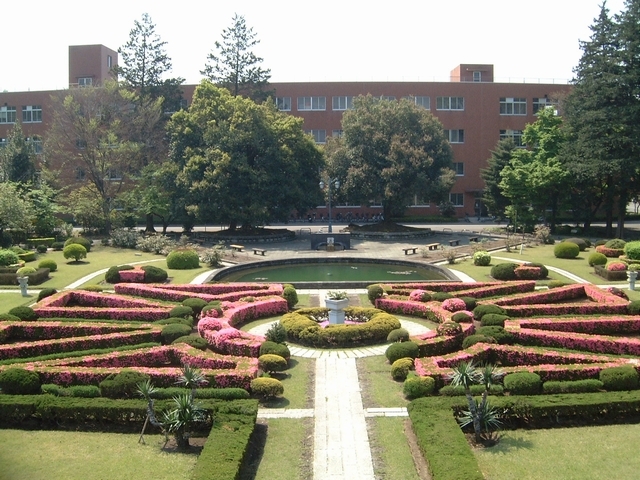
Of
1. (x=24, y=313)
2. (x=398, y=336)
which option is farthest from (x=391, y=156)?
(x=24, y=313)

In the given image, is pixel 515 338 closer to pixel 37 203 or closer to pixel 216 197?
pixel 216 197

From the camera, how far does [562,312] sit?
2175 cm

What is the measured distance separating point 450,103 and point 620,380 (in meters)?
49.1

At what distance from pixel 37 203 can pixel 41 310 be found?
23.7m

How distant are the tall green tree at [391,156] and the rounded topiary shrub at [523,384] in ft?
99.5

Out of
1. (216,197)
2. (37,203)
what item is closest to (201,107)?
(216,197)

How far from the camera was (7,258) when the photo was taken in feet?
104

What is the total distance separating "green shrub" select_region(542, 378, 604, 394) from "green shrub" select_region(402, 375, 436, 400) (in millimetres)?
2506

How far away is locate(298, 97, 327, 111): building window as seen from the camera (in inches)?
2399

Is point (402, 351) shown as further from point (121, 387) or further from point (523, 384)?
point (121, 387)

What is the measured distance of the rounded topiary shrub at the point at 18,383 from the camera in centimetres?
1452

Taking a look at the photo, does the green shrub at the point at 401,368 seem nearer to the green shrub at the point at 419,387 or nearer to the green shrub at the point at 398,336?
the green shrub at the point at 419,387

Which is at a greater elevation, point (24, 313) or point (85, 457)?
point (24, 313)

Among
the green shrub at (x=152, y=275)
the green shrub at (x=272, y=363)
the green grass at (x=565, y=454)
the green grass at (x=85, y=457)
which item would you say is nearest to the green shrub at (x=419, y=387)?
the green grass at (x=565, y=454)
